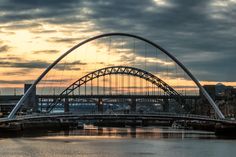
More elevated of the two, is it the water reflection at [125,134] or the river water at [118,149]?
the water reflection at [125,134]

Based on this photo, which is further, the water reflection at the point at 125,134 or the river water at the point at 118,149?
the water reflection at the point at 125,134

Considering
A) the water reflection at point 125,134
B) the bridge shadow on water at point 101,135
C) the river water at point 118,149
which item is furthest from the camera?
the water reflection at point 125,134

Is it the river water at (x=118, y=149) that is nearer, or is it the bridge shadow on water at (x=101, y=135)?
the river water at (x=118, y=149)

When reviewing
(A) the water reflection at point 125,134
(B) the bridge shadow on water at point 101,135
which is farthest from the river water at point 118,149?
(A) the water reflection at point 125,134

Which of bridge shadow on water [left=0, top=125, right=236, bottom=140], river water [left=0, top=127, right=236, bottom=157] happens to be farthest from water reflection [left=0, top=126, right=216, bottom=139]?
river water [left=0, top=127, right=236, bottom=157]

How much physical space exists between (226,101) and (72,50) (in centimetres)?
6963

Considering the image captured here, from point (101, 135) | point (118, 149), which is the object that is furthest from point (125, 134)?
point (118, 149)

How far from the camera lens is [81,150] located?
72562mm

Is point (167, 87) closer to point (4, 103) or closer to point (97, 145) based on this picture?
point (4, 103)

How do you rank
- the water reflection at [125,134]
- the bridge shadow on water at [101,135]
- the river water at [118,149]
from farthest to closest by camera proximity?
the water reflection at [125,134] → the bridge shadow on water at [101,135] → the river water at [118,149]

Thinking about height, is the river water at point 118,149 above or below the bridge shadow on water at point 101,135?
below

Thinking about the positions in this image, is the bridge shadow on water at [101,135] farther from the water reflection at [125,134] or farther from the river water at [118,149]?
the river water at [118,149]

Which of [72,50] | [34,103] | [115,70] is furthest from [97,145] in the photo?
[34,103]

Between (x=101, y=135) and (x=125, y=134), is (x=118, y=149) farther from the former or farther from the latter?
(x=125, y=134)
